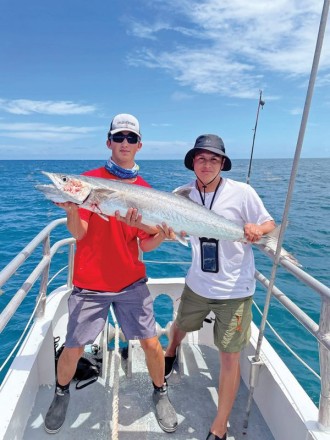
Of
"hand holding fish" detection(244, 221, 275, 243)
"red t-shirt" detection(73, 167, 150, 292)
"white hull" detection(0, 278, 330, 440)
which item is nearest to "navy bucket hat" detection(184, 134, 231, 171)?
"hand holding fish" detection(244, 221, 275, 243)

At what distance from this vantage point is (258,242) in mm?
2715

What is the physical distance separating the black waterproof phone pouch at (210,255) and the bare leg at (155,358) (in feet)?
2.70

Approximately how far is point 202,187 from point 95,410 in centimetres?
232

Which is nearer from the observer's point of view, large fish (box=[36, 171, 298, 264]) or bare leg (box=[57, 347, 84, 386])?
large fish (box=[36, 171, 298, 264])

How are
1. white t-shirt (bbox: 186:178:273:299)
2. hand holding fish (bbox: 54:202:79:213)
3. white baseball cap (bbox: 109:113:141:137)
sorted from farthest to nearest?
white baseball cap (bbox: 109:113:141:137) → white t-shirt (bbox: 186:178:273:299) → hand holding fish (bbox: 54:202:79:213)

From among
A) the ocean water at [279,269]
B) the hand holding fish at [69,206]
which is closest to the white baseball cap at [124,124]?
the hand holding fish at [69,206]

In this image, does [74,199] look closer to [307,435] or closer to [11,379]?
[11,379]

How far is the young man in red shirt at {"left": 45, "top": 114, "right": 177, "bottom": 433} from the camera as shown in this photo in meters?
2.84

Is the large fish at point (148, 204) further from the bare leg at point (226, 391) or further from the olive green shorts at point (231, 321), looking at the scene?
the bare leg at point (226, 391)

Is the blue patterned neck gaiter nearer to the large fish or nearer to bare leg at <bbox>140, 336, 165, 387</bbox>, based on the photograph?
the large fish

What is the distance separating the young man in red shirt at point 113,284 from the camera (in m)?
2.84

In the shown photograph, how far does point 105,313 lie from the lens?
2922 mm

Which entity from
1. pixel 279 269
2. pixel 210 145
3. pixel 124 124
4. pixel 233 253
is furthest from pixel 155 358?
pixel 279 269

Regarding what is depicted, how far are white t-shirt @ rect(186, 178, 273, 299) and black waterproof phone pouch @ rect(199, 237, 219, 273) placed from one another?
0.03 metres
